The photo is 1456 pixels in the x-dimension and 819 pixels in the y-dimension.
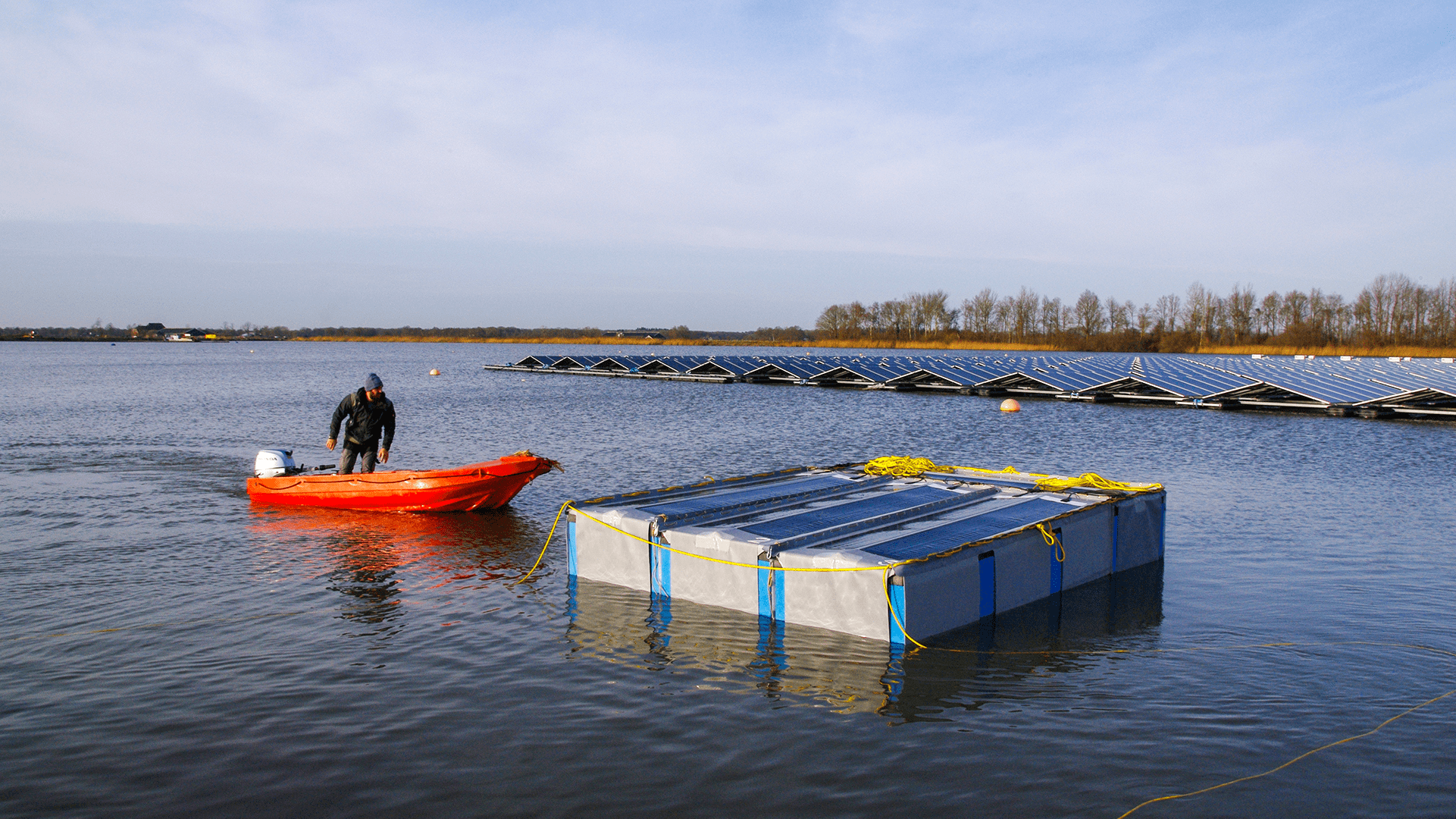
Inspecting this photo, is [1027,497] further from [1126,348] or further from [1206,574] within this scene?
[1126,348]

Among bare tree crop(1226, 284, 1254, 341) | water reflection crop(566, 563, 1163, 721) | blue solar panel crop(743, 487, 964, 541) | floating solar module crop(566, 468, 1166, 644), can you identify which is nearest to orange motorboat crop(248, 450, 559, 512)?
floating solar module crop(566, 468, 1166, 644)

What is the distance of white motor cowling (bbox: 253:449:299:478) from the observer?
18736mm

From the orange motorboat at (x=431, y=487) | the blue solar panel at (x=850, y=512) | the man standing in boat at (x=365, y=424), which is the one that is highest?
the man standing in boat at (x=365, y=424)

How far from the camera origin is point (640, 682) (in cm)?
848

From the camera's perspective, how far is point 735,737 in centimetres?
721

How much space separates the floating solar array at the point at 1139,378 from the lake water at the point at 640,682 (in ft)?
87.7

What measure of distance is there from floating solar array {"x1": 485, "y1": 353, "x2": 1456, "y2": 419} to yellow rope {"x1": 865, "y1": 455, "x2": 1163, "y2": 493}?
32447mm

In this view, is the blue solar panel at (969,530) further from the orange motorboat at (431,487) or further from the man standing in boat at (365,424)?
the man standing in boat at (365,424)

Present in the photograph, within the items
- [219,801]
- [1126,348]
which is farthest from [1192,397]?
[1126,348]

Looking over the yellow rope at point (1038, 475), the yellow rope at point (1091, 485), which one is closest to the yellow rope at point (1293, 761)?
the yellow rope at point (1091, 485)

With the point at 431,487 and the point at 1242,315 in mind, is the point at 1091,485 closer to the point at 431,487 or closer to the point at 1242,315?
the point at 431,487

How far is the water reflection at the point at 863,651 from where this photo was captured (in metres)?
8.17

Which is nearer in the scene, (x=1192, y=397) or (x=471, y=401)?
(x=1192, y=397)

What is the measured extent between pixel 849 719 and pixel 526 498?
511 inches
